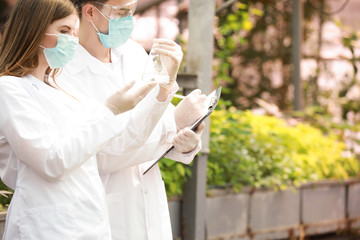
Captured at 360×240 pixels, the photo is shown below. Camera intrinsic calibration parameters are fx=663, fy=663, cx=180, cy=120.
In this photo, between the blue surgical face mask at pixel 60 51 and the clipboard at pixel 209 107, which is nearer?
the blue surgical face mask at pixel 60 51

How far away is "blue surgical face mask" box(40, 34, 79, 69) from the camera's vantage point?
214cm

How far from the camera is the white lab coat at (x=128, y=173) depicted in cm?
237

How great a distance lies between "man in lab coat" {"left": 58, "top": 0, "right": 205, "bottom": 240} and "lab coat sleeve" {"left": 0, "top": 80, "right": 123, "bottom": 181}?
0.30m

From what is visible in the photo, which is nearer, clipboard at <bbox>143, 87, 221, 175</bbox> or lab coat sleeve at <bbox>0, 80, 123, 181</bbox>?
lab coat sleeve at <bbox>0, 80, 123, 181</bbox>

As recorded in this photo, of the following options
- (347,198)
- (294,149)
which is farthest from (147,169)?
(347,198)

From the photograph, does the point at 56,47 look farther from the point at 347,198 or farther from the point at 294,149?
the point at 347,198

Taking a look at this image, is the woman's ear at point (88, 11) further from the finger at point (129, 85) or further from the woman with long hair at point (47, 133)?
the finger at point (129, 85)

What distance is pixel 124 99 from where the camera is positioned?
6.84ft

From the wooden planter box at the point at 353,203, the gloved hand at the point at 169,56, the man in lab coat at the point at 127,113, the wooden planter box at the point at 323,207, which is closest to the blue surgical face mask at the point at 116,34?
the man in lab coat at the point at 127,113

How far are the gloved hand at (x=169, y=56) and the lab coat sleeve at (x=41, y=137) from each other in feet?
1.07

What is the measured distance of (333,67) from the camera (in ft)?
31.1

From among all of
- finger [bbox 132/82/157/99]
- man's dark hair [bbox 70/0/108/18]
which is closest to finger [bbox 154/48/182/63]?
finger [bbox 132/82/157/99]

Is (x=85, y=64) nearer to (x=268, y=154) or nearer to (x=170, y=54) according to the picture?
(x=170, y=54)

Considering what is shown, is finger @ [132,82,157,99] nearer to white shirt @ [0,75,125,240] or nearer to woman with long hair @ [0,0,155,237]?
woman with long hair @ [0,0,155,237]
